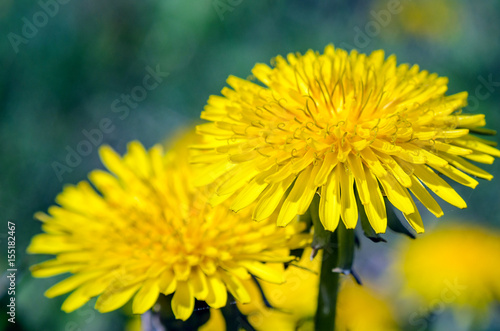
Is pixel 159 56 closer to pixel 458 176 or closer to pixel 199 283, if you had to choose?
pixel 199 283

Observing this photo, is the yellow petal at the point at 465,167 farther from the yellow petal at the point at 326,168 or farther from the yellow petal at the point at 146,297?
the yellow petal at the point at 146,297

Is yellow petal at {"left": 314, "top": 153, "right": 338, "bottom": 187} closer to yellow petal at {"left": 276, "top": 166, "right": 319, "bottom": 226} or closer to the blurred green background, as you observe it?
yellow petal at {"left": 276, "top": 166, "right": 319, "bottom": 226}

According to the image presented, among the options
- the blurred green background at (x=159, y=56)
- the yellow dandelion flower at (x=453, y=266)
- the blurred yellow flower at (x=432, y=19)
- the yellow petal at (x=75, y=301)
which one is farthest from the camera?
the blurred yellow flower at (x=432, y=19)

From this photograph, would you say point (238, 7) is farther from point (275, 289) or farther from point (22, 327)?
point (22, 327)

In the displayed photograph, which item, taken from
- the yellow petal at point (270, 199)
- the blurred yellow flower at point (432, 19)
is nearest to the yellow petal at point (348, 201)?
the yellow petal at point (270, 199)

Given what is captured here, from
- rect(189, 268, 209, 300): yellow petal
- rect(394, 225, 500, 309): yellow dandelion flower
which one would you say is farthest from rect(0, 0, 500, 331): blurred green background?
rect(189, 268, 209, 300): yellow petal

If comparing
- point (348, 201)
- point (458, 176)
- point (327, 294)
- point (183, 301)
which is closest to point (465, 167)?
point (458, 176)
